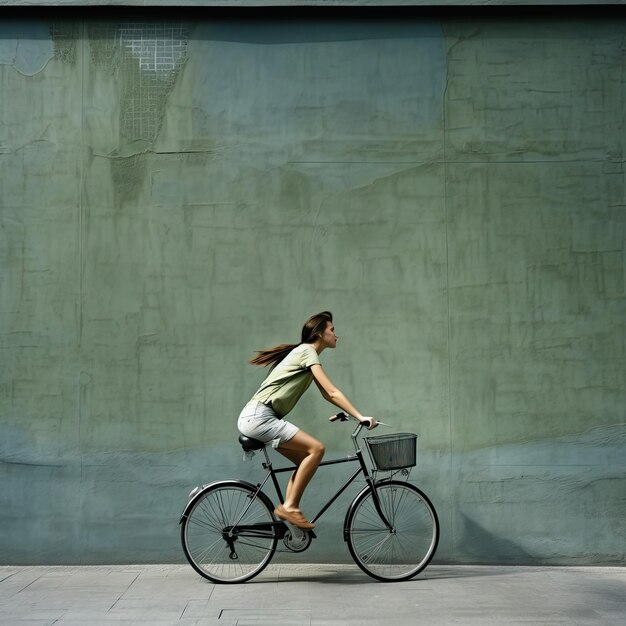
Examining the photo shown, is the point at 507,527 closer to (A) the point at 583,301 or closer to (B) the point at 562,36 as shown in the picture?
(A) the point at 583,301

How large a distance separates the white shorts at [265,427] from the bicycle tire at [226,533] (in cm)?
38

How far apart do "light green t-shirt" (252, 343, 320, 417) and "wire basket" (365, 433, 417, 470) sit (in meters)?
0.68

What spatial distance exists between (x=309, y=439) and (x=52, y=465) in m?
2.32

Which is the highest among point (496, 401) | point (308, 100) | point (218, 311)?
point (308, 100)

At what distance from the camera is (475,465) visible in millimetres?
7840

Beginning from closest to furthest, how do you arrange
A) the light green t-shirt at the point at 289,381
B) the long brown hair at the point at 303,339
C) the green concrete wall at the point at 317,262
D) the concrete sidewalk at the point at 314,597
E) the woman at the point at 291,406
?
the concrete sidewalk at the point at 314,597, the woman at the point at 291,406, the light green t-shirt at the point at 289,381, the long brown hair at the point at 303,339, the green concrete wall at the point at 317,262

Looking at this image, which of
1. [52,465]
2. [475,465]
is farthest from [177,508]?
[475,465]

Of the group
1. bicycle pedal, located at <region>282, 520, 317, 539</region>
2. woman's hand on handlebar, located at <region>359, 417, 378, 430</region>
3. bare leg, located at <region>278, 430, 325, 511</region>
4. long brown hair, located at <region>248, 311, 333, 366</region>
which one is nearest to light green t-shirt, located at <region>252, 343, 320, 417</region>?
long brown hair, located at <region>248, 311, 333, 366</region>

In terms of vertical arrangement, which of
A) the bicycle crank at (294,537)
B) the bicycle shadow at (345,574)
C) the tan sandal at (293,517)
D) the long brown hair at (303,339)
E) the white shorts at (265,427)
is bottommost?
the bicycle shadow at (345,574)

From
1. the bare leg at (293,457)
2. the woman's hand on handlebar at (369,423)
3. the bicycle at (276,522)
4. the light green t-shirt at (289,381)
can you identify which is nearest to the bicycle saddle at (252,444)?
the bicycle at (276,522)

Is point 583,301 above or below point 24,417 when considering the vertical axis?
above

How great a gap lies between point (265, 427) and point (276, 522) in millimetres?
712

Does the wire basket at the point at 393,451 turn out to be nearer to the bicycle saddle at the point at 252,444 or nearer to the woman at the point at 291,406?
the woman at the point at 291,406

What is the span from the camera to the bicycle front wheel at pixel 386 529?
7086 mm
